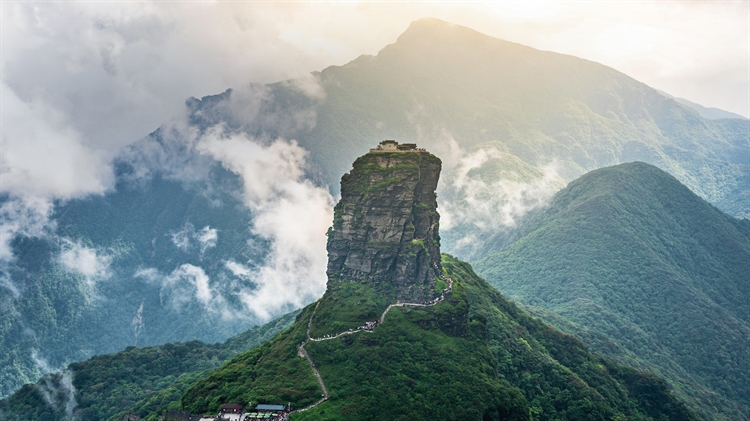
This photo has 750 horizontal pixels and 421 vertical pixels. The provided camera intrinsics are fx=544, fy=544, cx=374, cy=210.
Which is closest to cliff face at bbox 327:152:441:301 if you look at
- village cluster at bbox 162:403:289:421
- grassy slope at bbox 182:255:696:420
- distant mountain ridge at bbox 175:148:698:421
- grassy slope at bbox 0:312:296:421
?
distant mountain ridge at bbox 175:148:698:421

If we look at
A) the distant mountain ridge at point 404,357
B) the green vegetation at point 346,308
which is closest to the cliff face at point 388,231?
the distant mountain ridge at point 404,357

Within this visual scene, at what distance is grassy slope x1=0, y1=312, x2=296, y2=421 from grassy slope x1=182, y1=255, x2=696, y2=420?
49.4 metres

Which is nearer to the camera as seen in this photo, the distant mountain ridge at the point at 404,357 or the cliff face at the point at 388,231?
the distant mountain ridge at the point at 404,357

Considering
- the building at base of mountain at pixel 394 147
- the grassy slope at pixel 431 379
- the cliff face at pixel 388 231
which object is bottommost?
the grassy slope at pixel 431 379

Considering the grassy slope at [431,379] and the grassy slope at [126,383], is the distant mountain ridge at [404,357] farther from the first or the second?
the grassy slope at [126,383]

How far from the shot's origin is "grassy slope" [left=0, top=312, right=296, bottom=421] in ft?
427

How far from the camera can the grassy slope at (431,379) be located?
Result: 75.2 meters

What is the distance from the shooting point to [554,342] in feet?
407

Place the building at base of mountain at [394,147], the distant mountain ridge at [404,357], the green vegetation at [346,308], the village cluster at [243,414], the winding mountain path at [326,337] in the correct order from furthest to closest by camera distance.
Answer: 1. the building at base of mountain at [394,147]
2. the green vegetation at [346,308]
3. the distant mountain ridge at [404,357]
4. the winding mountain path at [326,337]
5. the village cluster at [243,414]

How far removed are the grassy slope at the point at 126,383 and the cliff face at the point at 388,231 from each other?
178 ft

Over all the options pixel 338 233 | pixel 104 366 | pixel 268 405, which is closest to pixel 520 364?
pixel 338 233

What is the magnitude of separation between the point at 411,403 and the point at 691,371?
447 feet

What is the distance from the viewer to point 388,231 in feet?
324

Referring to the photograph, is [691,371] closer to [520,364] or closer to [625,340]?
[625,340]
